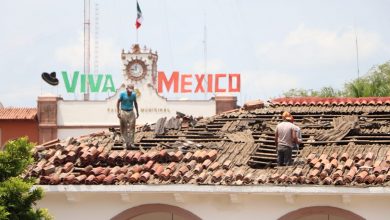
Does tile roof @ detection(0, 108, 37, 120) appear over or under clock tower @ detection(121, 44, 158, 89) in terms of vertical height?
under

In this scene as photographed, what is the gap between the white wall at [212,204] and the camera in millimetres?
21641

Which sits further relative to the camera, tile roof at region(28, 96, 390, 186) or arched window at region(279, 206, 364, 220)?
tile roof at region(28, 96, 390, 186)

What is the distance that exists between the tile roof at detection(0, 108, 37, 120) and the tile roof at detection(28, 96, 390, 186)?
125 feet

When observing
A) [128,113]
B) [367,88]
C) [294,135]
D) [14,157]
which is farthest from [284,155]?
[367,88]

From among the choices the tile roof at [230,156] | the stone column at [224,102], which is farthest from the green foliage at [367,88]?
Answer: the tile roof at [230,156]

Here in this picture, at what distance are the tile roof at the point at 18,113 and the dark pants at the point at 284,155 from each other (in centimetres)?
4347

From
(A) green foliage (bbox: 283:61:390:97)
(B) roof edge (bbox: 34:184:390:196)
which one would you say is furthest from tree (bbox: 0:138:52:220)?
(A) green foliage (bbox: 283:61:390:97)

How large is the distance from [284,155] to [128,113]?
4193 mm

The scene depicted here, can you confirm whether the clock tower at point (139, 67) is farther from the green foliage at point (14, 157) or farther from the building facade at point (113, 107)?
the green foliage at point (14, 157)

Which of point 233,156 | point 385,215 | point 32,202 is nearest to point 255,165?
point 233,156

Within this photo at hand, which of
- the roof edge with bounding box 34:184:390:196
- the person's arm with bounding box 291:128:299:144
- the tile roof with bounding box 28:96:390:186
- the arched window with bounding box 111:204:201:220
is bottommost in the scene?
the arched window with bounding box 111:204:201:220

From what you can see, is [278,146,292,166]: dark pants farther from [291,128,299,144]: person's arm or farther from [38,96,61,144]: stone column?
Answer: [38,96,61,144]: stone column

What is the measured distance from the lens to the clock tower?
214 feet

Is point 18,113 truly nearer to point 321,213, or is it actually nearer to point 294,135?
point 294,135
